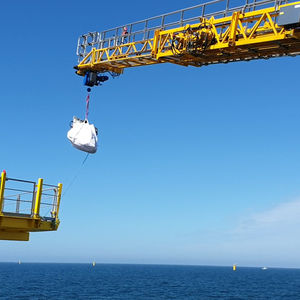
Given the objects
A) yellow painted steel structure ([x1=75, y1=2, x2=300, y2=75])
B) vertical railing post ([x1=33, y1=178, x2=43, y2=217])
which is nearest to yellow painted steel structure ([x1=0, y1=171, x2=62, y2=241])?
vertical railing post ([x1=33, y1=178, x2=43, y2=217])

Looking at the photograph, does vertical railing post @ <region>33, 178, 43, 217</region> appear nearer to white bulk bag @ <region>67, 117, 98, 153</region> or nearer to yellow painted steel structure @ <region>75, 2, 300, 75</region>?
white bulk bag @ <region>67, 117, 98, 153</region>

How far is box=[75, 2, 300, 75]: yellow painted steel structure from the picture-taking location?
2053 cm

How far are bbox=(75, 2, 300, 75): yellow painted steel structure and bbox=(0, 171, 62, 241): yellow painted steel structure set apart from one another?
9350 mm

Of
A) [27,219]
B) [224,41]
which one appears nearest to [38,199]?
[27,219]

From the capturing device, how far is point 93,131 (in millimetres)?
24031

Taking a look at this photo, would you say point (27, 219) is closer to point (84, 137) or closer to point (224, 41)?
point (84, 137)

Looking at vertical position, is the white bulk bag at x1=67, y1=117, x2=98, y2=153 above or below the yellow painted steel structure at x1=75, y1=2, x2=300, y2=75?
below

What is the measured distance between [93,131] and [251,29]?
8995 millimetres

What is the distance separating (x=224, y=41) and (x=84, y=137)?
8.14 meters

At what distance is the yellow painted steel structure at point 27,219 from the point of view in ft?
63.2

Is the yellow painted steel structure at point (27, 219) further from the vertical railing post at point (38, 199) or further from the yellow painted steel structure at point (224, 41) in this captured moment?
the yellow painted steel structure at point (224, 41)

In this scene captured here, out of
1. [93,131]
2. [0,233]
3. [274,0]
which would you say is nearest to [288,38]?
[274,0]

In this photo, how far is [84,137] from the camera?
23656 millimetres

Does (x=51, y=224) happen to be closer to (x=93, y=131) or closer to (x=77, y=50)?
(x=93, y=131)
